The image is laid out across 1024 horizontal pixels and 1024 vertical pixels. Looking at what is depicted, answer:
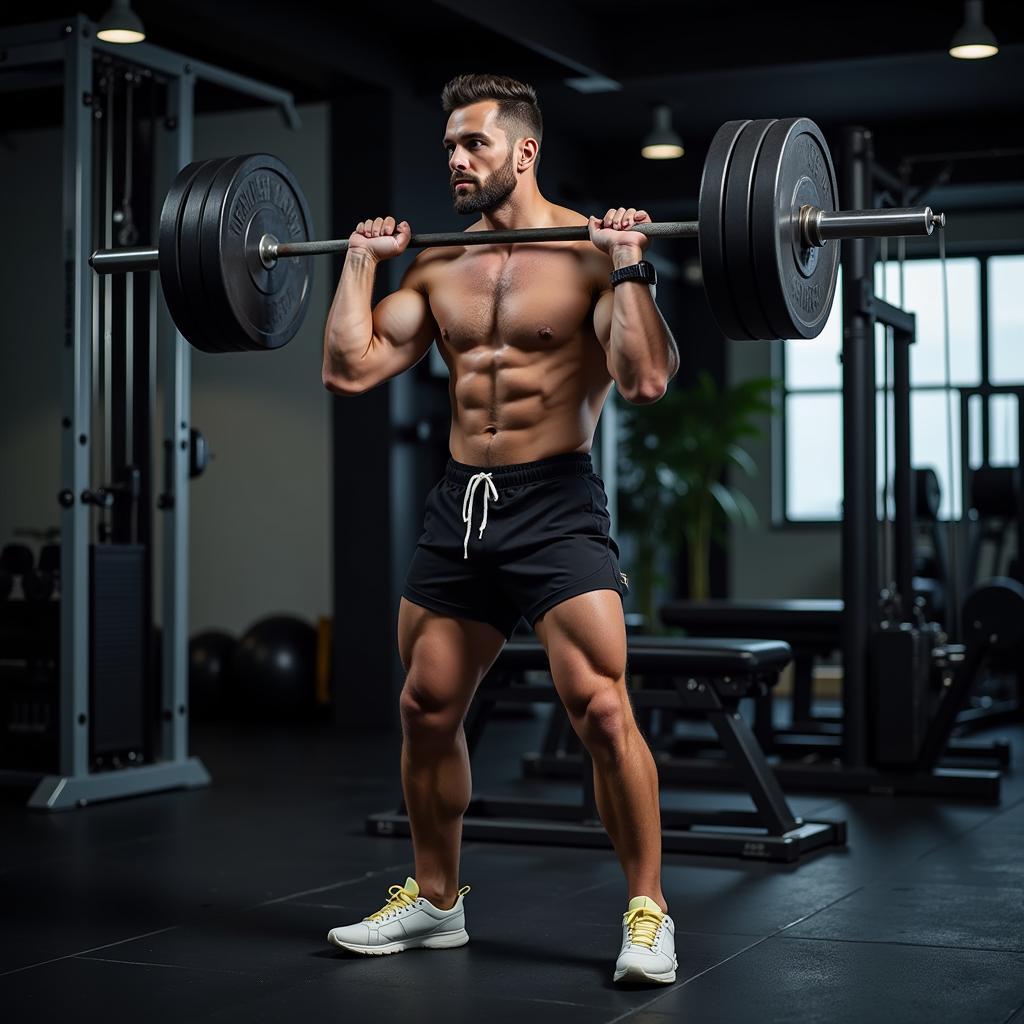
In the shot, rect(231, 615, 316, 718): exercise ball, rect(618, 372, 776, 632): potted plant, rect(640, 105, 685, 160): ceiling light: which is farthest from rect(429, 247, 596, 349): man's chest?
rect(618, 372, 776, 632): potted plant

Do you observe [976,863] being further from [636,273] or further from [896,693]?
[636,273]

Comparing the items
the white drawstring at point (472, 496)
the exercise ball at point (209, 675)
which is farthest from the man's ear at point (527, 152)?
the exercise ball at point (209, 675)

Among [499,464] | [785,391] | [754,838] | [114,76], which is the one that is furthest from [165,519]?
[785,391]

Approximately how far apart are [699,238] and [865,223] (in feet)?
0.91

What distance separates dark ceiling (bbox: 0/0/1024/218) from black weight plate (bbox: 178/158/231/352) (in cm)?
273

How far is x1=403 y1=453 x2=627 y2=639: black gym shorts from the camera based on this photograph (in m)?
2.50

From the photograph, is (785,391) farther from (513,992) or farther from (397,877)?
(513,992)

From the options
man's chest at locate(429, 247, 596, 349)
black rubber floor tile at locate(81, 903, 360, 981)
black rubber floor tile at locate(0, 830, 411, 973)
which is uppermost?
man's chest at locate(429, 247, 596, 349)

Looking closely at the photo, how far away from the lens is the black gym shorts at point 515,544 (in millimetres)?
2502

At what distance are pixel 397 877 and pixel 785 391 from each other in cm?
676

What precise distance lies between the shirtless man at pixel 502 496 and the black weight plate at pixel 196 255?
252 millimetres

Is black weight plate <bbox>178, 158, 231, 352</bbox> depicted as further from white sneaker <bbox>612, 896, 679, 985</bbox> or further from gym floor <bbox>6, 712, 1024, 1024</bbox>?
white sneaker <bbox>612, 896, 679, 985</bbox>

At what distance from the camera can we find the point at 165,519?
473 cm

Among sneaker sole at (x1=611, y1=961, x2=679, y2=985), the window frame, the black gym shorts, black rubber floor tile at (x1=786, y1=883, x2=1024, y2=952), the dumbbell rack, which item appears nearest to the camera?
sneaker sole at (x1=611, y1=961, x2=679, y2=985)
